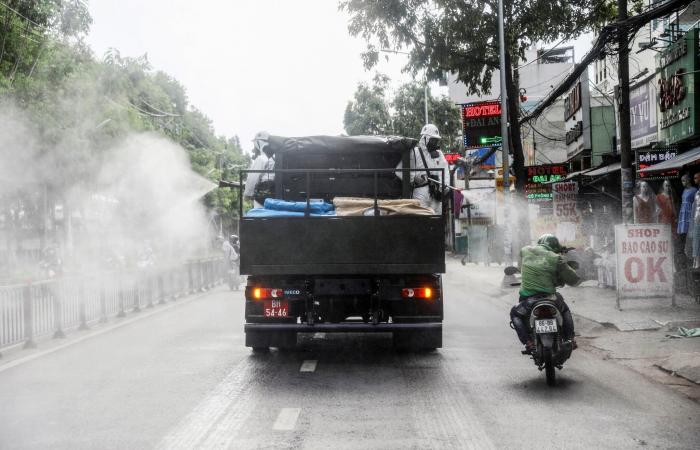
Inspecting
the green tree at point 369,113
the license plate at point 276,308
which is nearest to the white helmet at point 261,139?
the license plate at point 276,308

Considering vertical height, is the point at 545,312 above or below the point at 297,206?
below

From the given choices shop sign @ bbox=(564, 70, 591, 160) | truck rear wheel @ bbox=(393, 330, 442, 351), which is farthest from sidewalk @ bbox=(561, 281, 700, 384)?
shop sign @ bbox=(564, 70, 591, 160)

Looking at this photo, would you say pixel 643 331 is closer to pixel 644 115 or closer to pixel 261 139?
pixel 261 139

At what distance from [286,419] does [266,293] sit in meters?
3.00

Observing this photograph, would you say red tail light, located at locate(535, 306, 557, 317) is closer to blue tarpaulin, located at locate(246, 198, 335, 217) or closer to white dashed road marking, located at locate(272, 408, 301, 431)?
white dashed road marking, located at locate(272, 408, 301, 431)

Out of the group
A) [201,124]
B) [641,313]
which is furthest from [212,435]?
[201,124]

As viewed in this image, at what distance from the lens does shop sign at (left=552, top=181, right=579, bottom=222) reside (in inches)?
843

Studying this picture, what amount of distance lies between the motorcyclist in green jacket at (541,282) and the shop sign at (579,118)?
1609 centimetres

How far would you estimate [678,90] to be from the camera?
16297mm

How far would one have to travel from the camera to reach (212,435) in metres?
5.96

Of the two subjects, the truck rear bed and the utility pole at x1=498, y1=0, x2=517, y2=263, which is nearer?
the truck rear bed

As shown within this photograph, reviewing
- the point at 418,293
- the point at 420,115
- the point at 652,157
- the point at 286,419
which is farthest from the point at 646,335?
the point at 420,115

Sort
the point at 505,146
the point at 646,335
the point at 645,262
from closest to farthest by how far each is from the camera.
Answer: the point at 646,335 < the point at 645,262 < the point at 505,146

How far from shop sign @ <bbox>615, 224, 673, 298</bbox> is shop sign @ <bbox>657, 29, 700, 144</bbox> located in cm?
309
